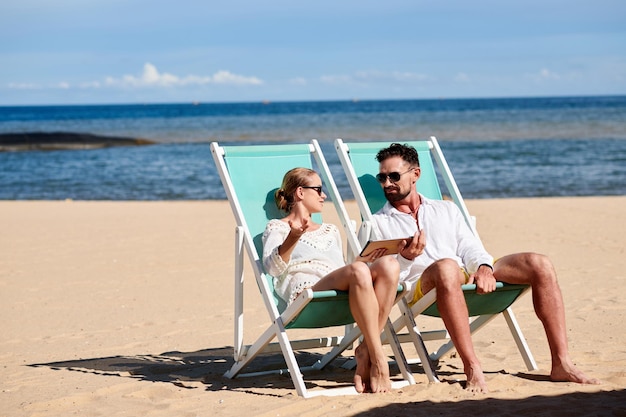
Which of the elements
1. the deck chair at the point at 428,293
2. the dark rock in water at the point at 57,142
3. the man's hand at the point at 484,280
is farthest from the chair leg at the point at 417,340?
the dark rock in water at the point at 57,142

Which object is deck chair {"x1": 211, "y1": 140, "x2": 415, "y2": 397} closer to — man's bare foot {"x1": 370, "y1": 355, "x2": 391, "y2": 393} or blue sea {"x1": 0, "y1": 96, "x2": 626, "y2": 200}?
man's bare foot {"x1": 370, "y1": 355, "x2": 391, "y2": 393}

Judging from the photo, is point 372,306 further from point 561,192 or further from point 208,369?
point 561,192

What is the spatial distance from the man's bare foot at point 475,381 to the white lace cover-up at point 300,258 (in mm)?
813

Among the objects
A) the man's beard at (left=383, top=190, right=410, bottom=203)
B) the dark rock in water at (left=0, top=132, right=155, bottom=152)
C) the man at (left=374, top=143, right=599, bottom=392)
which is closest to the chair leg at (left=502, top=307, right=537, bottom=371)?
the man at (left=374, top=143, right=599, bottom=392)

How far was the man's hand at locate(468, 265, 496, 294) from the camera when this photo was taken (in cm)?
391

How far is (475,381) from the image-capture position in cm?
384

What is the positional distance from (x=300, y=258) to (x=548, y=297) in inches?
45.5

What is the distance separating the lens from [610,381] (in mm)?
4031

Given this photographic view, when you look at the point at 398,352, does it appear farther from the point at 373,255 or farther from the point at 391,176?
the point at 391,176

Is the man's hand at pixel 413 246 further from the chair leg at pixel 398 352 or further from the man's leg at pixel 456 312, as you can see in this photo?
the chair leg at pixel 398 352

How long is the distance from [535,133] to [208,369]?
29.1 meters

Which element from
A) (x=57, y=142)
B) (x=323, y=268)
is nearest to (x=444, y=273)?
(x=323, y=268)

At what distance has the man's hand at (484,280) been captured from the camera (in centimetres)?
391

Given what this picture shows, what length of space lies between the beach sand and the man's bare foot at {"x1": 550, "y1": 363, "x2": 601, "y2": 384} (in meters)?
0.05
